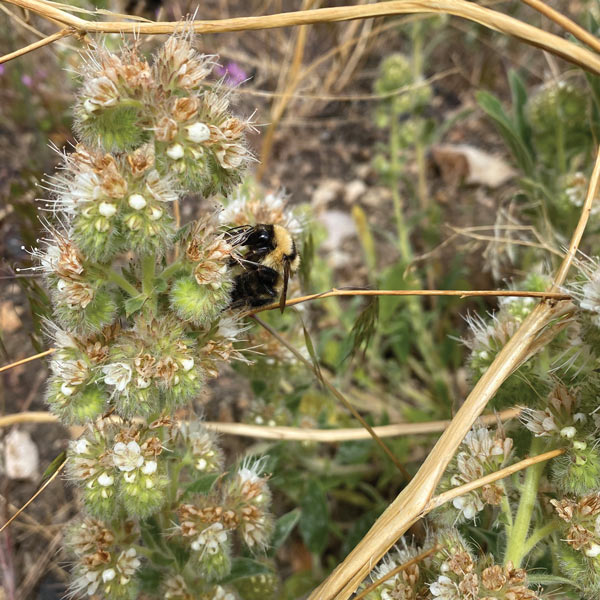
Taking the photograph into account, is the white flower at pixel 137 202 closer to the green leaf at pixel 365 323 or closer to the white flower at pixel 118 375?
the white flower at pixel 118 375

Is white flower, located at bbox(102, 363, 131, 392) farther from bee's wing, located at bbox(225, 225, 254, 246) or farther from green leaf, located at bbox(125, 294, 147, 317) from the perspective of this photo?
bee's wing, located at bbox(225, 225, 254, 246)

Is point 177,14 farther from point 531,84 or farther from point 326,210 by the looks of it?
point 531,84

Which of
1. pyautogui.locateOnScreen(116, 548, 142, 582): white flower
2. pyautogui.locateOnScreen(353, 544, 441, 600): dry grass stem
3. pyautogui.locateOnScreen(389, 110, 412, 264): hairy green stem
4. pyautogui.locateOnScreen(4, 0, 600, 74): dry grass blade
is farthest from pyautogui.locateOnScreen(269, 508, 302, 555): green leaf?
pyautogui.locateOnScreen(389, 110, 412, 264): hairy green stem

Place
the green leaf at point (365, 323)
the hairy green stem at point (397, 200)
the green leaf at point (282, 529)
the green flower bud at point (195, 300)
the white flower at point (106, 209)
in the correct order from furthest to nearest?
the hairy green stem at point (397, 200) < the green leaf at point (282, 529) < the green leaf at point (365, 323) < the green flower bud at point (195, 300) < the white flower at point (106, 209)

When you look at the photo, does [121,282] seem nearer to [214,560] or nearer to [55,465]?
[55,465]

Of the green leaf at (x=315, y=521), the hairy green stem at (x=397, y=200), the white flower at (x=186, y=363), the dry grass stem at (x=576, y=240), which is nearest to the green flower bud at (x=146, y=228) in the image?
the white flower at (x=186, y=363)
